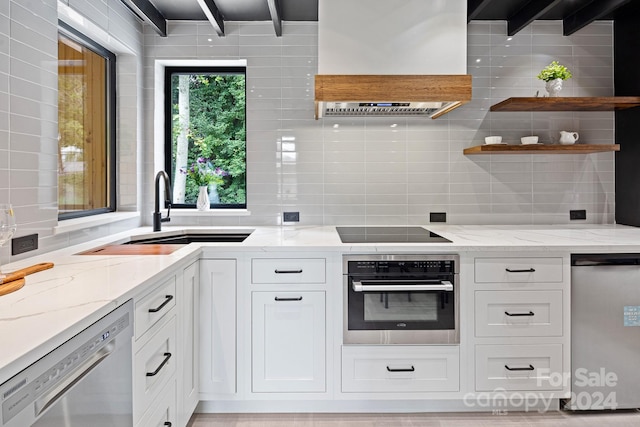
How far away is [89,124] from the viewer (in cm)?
257

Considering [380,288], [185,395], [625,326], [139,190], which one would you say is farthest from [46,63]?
[625,326]

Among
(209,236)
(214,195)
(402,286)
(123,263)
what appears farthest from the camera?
(214,195)

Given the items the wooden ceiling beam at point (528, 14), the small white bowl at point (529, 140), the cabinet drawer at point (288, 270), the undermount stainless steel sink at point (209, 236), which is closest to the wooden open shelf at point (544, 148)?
the small white bowl at point (529, 140)

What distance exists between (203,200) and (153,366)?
64.5 inches

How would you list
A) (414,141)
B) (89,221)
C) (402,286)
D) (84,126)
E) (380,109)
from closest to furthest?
1. (402,286)
2. (89,221)
3. (84,126)
4. (380,109)
5. (414,141)

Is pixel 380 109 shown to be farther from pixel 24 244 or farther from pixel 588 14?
pixel 24 244

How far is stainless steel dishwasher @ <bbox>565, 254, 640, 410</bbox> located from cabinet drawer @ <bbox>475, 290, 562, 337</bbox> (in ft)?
0.33

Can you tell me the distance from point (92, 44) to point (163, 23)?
0.57 meters

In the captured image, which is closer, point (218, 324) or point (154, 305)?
point (154, 305)

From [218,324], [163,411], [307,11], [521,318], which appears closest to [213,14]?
[307,11]

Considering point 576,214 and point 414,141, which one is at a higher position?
point 414,141

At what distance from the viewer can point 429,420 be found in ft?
7.40

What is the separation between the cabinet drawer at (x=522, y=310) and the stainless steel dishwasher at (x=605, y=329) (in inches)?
4.0

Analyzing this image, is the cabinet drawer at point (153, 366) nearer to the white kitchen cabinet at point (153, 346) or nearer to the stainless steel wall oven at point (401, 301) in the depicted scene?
the white kitchen cabinet at point (153, 346)
